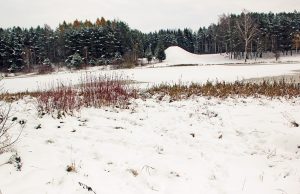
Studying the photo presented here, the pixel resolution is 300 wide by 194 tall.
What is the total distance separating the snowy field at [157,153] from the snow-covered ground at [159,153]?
0.01 meters

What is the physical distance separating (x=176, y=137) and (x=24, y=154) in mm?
3144

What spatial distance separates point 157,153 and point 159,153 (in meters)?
0.04

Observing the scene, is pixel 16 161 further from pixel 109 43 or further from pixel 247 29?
pixel 109 43

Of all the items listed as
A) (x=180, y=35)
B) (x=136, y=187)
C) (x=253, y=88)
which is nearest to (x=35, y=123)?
(x=136, y=187)

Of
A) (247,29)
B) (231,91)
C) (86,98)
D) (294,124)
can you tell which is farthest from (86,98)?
(247,29)

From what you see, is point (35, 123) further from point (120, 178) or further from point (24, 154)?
point (120, 178)

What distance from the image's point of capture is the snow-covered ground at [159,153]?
470cm

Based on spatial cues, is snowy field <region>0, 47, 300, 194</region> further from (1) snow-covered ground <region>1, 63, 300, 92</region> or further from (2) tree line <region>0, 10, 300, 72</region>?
(2) tree line <region>0, 10, 300, 72</region>

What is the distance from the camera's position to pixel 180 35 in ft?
352

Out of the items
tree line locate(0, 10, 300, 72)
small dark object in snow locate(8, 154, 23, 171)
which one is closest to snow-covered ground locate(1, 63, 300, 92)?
small dark object in snow locate(8, 154, 23, 171)

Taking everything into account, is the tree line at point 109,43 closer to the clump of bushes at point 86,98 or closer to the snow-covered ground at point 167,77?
the snow-covered ground at point 167,77

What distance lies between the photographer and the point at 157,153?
6.13m

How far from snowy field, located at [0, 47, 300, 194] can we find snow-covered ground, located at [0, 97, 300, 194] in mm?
15

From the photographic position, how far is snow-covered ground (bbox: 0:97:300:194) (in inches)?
185
